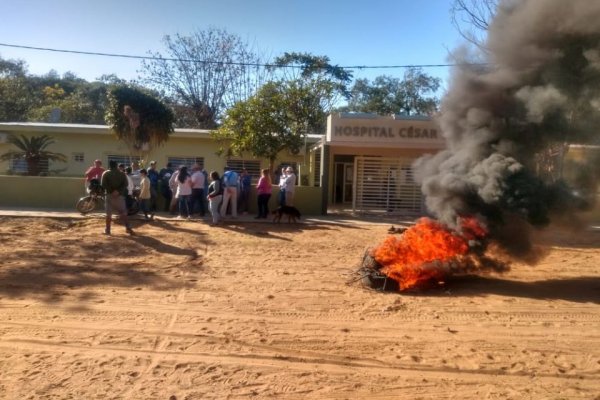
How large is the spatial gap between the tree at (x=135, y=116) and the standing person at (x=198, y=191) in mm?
4090

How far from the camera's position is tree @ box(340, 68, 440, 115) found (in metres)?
40.0

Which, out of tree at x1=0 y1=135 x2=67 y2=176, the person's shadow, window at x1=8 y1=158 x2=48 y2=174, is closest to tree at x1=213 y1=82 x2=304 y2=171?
tree at x1=0 y1=135 x2=67 y2=176

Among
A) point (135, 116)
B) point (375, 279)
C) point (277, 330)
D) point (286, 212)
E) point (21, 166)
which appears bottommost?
point (277, 330)

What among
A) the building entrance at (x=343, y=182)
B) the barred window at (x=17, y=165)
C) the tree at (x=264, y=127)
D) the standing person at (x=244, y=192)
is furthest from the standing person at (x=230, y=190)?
the barred window at (x=17, y=165)

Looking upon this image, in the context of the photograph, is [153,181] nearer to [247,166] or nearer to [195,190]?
[195,190]

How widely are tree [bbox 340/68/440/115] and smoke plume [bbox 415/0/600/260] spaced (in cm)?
3051

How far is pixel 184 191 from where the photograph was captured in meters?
15.5

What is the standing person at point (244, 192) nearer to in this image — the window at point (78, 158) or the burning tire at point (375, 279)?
the burning tire at point (375, 279)

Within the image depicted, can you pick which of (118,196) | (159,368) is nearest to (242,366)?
(159,368)

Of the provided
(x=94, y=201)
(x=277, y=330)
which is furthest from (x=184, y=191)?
(x=277, y=330)

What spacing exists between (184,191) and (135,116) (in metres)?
5.09

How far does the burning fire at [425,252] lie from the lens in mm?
8102

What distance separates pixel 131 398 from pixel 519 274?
289 inches

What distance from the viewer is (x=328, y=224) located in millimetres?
16094
